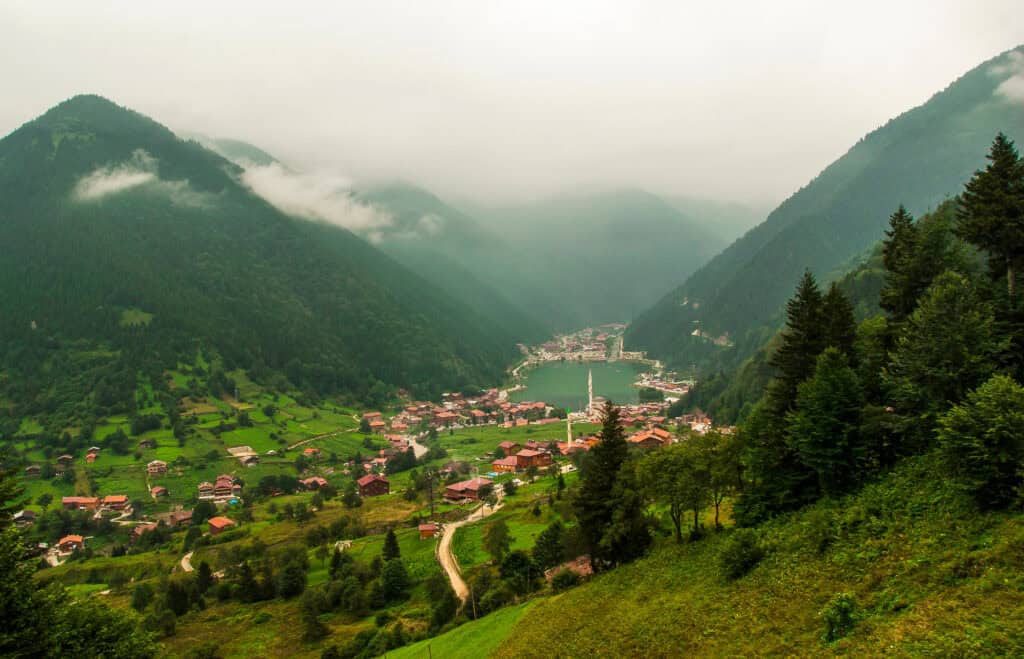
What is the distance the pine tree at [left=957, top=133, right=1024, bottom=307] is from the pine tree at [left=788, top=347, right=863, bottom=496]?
9520 mm

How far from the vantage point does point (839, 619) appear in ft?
48.6

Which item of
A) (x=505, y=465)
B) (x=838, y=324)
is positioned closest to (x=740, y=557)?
(x=838, y=324)

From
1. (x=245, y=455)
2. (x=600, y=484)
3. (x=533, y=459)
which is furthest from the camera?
(x=245, y=455)

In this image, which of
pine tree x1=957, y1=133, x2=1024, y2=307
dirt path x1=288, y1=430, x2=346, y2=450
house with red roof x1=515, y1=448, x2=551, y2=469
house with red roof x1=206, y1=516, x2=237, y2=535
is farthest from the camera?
dirt path x1=288, y1=430, x2=346, y2=450

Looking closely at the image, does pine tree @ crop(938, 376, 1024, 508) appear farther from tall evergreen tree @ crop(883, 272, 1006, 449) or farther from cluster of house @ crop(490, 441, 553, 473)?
cluster of house @ crop(490, 441, 553, 473)

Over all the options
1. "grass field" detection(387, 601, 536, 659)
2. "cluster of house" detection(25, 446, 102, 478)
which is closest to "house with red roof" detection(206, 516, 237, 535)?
"cluster of house" detection(25, 446, 102, 478)

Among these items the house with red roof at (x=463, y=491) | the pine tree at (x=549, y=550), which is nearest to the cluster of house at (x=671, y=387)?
the house with red roof at (x=463, y=491)

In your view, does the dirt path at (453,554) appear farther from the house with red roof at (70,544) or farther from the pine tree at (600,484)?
the house with red roof at (70,544)

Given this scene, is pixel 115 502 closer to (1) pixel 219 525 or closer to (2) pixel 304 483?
(1) pixel 219 525

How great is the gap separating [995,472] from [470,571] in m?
41.7

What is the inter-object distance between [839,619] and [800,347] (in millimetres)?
18503

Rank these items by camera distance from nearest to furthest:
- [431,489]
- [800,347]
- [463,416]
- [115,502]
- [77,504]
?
[800,347] < [431,489] < [77,504] < [115,502] < [463,416]

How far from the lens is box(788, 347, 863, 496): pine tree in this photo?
24219 millimetres

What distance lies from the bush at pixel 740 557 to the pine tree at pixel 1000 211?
17610 mm
